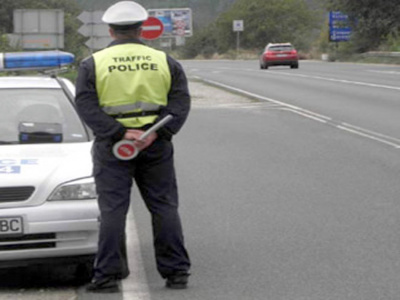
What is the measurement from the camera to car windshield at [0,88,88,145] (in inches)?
297

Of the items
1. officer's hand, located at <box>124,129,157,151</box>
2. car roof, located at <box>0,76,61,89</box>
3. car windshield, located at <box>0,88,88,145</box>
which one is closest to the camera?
officer's hand, located at <box>124,129,157,151</box>

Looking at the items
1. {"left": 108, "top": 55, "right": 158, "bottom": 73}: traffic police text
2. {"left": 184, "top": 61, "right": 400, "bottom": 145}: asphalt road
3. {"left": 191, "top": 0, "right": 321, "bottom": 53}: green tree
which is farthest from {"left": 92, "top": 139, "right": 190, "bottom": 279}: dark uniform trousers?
{"left": 191, "top": 0, "right": 321, "bottom": 53}: green tree

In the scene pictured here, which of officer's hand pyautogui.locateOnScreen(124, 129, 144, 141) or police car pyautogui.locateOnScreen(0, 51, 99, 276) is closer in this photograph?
officer's hand pyautogui.locateOnScreen(124, 129, 144, 141)

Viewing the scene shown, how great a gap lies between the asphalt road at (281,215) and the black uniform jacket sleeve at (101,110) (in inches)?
40.3

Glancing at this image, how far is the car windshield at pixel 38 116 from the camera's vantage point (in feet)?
24.7

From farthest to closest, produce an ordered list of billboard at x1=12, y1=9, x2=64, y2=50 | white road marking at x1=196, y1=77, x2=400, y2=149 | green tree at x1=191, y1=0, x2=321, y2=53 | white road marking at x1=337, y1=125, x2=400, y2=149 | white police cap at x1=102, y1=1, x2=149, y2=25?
green tree at x1=191, y1=0, x2=321, y2=53 → billboard at x1=12, y1=9, x2=64, y2=50 → white road marking at x1=196, y1=77, x2=400, y2=149 → white road marking at x1=337, y1=125, x2=400, y2=149 → white police cap at x1=102, y1=1, x2=149, y2=25

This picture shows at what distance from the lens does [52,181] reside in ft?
21.7

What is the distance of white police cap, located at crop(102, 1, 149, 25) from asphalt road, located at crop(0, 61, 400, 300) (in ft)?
5.51

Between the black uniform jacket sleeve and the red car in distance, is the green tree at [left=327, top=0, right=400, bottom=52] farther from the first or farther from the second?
the black uniform jacket sleeve

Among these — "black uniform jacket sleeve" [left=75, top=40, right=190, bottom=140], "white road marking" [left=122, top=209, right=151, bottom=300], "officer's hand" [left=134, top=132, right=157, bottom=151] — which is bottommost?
"white road marking" [left=122, top=209, right=151, bottom=300]

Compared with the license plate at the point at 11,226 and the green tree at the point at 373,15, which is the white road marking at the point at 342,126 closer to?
the license plate at the point at 11,226

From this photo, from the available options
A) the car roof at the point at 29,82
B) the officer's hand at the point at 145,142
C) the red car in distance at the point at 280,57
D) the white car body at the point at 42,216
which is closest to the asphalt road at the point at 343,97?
the car roof at the point at 29,82

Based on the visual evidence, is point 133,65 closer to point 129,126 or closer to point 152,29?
point 129,126

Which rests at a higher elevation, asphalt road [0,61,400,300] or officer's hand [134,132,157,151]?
officer's hand [134,132,157,151]
